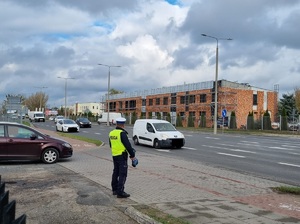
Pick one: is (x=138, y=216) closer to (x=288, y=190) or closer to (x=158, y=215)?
(x=158, y=215)

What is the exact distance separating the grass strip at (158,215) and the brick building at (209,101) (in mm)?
52952

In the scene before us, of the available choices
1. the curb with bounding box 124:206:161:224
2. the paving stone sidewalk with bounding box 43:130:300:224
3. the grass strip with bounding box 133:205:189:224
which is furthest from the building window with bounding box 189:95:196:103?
the curb with bounding box 124:206:161:224

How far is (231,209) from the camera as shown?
272 inches

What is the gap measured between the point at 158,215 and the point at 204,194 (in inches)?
94.3

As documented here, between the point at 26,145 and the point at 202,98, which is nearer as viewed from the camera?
the point at 26,145

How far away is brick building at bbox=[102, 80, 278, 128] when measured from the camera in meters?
65.2

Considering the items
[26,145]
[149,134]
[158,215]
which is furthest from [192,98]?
[158,215]

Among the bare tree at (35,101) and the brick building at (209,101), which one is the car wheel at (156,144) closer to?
the brick building at (209,101)

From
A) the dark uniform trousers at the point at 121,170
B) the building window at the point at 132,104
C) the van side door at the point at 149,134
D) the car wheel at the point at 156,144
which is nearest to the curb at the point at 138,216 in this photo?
the dark uniform trousers at the point at 121,170

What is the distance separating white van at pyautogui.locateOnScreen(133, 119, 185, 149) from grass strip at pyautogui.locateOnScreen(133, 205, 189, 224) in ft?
50.8

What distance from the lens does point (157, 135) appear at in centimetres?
2275

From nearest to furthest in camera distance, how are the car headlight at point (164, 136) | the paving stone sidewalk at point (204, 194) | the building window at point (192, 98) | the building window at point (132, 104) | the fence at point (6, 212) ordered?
the fence at point (6, 212) → the paving stone sidewalk at point (204, 194) → the car headlight at point (164, 136) → the building window at point (192, 98) → the building window at point (132, 104)

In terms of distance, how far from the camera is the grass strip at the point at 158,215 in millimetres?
5844

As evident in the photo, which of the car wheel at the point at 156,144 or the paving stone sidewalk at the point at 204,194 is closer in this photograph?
the paving stone sidewalk at the point at 204,194
